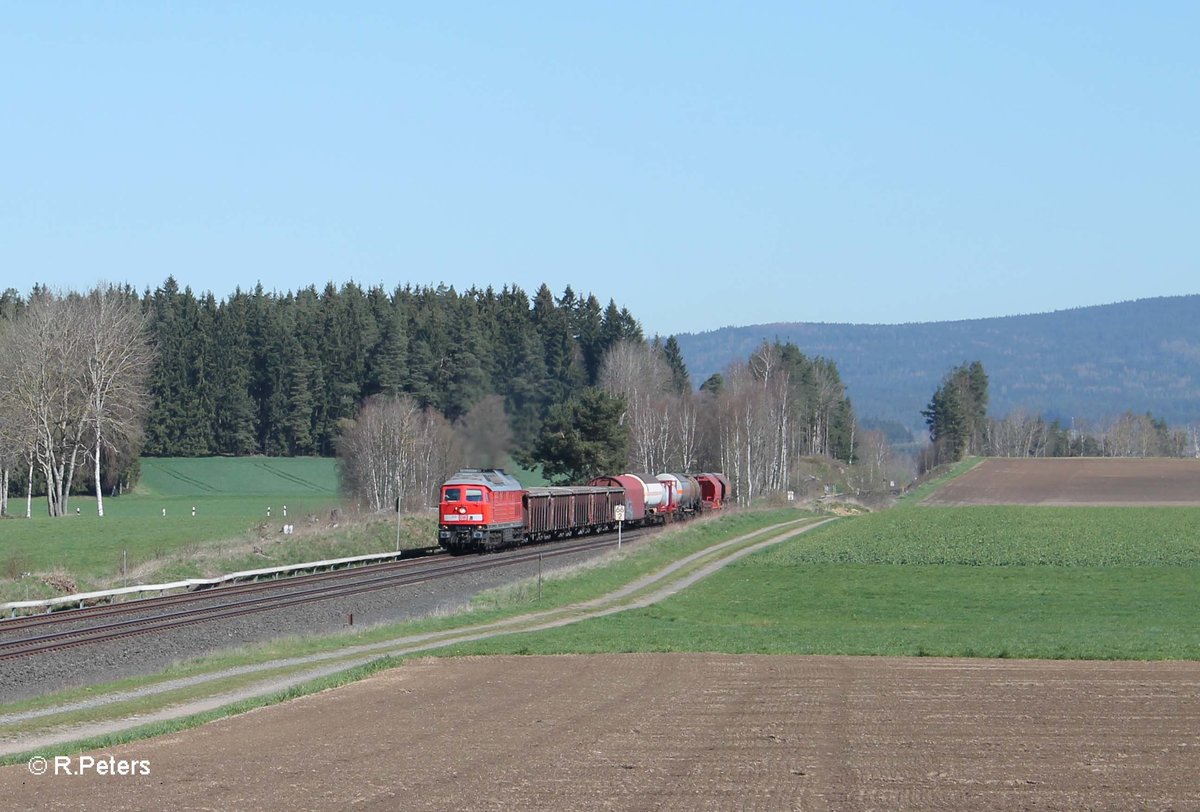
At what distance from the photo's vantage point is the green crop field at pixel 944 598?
27109 mm

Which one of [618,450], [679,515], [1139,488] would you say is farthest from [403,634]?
[1139,488]

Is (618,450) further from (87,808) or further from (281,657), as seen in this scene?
(87,808)

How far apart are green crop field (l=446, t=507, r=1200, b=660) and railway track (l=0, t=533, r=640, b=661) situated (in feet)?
30.0

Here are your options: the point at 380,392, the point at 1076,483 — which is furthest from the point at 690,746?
the point at 1076,483

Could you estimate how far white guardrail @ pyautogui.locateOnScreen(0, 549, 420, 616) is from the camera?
36.1 m

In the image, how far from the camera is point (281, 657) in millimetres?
26297

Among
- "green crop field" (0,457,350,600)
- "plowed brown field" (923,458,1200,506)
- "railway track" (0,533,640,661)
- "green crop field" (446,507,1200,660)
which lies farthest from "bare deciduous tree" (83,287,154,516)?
"plowed brown field" (923,458,1200,506)

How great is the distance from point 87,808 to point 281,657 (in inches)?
536

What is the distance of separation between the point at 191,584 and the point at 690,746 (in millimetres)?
29512

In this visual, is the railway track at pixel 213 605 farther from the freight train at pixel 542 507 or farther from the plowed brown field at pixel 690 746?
the plowed brown field at pixel 690 746

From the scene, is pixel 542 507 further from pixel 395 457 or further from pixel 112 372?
pixel 112 372

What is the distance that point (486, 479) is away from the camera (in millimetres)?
54250

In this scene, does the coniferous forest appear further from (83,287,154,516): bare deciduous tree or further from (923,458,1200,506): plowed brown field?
(923,458,1200,506): plowed brown field

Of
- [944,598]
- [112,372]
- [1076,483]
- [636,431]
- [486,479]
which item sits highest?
[112,372]
